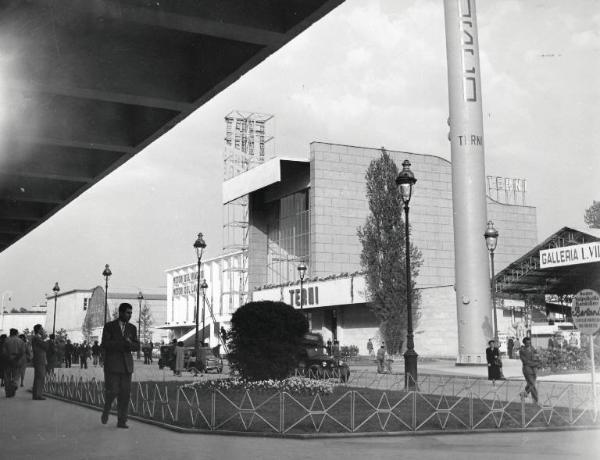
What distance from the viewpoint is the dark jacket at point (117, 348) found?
1090 centimetres

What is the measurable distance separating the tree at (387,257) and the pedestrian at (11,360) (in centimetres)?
3602

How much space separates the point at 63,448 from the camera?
8875mm

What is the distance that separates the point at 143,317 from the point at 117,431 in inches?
3762

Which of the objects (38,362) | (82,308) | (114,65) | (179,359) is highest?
(82,308)

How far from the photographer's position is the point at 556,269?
177ft

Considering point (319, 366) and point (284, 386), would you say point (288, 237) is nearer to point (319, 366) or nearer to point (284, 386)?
point (319, 366)

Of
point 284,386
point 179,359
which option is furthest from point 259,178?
point 284,386

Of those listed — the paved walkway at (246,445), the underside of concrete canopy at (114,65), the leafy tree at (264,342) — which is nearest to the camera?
the underside of concrete canopy at (114,65)

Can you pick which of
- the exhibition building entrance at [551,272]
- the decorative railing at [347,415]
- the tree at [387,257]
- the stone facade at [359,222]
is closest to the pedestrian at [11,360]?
the decorative railing at [347,415]

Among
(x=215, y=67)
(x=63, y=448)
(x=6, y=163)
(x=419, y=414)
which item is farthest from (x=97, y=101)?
(x=419, y=414)

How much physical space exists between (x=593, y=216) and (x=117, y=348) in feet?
298

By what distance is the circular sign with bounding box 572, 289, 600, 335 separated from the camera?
13.2 meters

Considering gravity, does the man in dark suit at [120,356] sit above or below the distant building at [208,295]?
below

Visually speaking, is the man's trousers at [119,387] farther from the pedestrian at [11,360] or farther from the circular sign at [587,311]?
the circular sign at [587,311]
